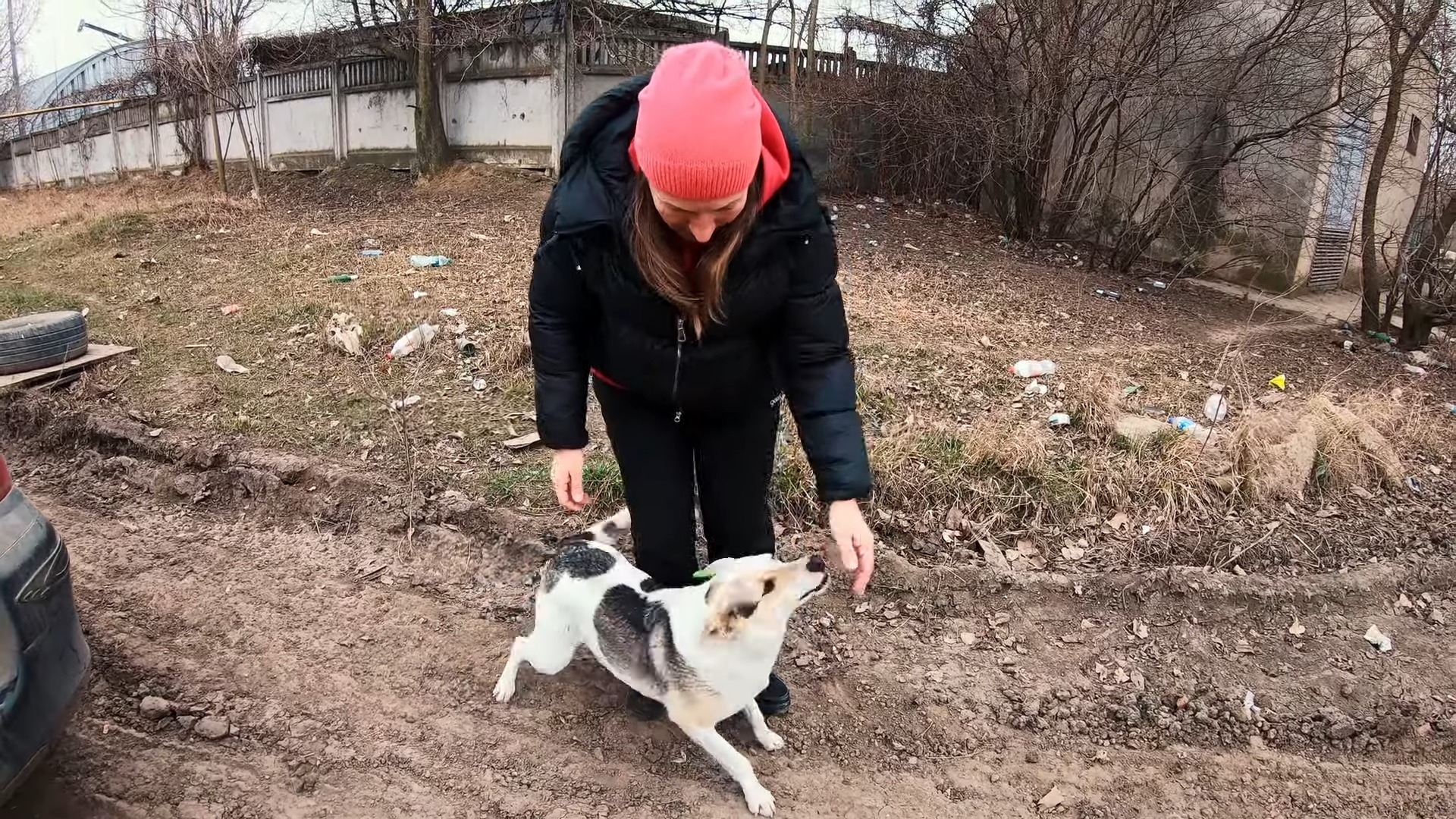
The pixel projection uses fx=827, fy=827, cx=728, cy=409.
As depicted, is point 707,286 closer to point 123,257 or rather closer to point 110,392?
point 110,392

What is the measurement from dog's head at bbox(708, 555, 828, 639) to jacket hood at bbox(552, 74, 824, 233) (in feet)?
2.50

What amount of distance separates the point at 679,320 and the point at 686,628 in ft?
2.50

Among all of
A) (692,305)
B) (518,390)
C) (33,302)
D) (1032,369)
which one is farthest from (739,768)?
(33,302)

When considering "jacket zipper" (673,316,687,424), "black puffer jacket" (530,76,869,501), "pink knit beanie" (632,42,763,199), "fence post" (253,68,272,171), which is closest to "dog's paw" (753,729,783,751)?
"black puffer jacket" (530,76,869,501)

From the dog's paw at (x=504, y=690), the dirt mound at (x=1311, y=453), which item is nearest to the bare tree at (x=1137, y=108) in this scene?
the dirt mound at (x=1311, y=453)

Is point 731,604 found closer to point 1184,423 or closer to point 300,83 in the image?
point 1184,423

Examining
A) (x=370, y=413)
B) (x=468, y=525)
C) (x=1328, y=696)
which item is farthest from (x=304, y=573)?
(x=1328, y=696)

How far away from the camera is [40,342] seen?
4707mm

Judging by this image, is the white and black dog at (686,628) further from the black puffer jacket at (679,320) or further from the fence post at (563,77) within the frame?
the fence post at (563,77)

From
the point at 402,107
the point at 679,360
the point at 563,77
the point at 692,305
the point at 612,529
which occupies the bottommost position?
the point at 612,529

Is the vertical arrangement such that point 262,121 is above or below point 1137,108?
above

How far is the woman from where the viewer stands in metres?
1.54

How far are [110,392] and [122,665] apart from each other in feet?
8.98

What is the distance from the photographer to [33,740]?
5.84ft
